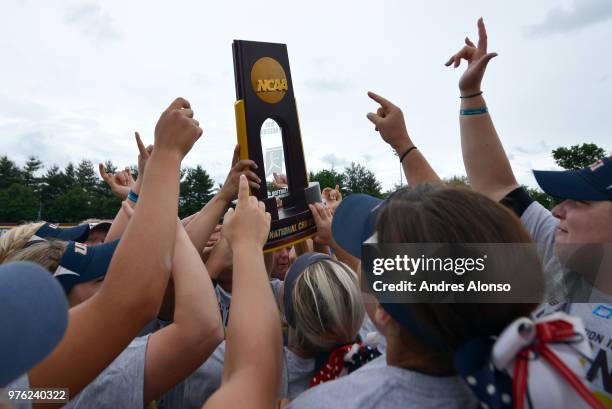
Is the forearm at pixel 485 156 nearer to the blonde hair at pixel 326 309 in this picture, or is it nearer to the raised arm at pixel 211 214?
the blonde hair at pixel 326 309

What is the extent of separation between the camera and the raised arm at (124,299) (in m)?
1.13

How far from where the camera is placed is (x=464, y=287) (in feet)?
3.22

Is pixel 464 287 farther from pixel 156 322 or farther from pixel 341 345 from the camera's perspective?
pixel 156 322

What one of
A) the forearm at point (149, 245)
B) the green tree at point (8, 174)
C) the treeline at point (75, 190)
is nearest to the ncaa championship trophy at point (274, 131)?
the forearm at point (149, 245)

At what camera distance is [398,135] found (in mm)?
2195

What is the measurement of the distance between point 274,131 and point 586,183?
1.50 meters

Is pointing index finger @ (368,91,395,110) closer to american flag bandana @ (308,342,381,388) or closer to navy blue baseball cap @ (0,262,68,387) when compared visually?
american flag bandana @ (308,342,381,388)

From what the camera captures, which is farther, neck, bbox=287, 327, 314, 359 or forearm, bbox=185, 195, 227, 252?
forearm, bbox=185, 195, 227, 252

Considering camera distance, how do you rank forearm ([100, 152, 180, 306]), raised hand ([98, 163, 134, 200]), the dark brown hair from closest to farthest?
the dark brown hair → forearm ([100, 152, 180, 306]) → raised hand ([98, 163, 134, 200])

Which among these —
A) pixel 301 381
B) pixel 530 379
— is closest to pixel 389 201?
pixel 530 379

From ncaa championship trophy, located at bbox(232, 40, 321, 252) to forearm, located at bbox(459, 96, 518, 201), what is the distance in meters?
0.87

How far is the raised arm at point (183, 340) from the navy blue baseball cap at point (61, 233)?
3.77 feet

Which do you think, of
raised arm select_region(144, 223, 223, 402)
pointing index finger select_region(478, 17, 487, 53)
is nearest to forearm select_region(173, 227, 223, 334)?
raised arm select_region(144, 223, 223, 402)

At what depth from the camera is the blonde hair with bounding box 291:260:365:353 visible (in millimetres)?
1653
